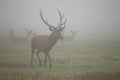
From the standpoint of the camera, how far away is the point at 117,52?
5160mm

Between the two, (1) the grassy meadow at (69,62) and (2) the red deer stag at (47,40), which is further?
(2) the red deer stag at (47,40)

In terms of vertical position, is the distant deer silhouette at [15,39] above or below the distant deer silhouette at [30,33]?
below

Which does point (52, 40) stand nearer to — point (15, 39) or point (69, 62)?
point (69, 62)

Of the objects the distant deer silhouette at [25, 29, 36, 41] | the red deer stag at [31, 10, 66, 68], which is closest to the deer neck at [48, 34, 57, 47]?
the red deer stag at [31, 10, 66, 68]

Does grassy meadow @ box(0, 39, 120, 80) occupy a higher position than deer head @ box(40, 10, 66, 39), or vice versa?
deer head @ box(40, 10, 66, 39)

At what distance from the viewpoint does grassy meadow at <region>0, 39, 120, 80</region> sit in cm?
475

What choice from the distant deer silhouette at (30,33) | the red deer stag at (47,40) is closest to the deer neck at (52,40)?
the red deer stag at (47,40)

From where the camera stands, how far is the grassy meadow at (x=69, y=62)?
475 cm

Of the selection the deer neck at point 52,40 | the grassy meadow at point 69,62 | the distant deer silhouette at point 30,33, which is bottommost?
the grassy meadow at point 69,62

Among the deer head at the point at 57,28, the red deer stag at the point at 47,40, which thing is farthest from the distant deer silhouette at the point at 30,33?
the deer head at the point at 57,28

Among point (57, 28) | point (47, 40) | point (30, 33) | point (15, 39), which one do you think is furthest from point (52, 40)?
point (15, 39)

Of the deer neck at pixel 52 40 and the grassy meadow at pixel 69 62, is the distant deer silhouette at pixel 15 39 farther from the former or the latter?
the deer neck at pixel 52 40

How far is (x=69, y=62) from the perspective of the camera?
4.96m

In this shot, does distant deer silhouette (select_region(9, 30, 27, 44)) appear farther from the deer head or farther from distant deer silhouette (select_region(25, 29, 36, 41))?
the deer head
